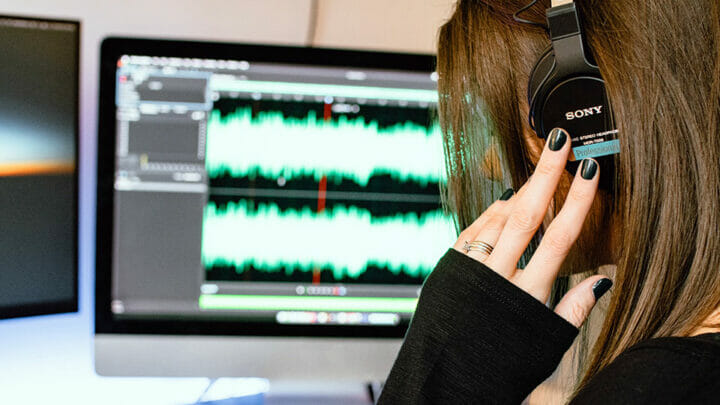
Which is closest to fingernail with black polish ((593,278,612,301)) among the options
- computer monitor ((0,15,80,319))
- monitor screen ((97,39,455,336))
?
monitor screen ((97,39,455,336))

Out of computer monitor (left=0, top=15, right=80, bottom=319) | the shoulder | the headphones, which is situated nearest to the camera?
the shoulder

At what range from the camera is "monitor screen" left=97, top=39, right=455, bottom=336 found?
0.83 metres

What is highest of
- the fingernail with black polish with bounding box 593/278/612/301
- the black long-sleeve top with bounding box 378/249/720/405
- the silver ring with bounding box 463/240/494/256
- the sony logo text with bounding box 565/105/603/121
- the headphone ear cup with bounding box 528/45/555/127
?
the headphone ear cup with bounding box 528/45/555/127

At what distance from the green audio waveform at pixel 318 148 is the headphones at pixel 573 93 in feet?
0.96

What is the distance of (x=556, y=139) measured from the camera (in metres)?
0.56

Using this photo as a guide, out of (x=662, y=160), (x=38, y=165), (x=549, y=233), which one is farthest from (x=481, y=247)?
(x=38, y=165)

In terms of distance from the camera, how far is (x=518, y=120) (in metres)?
0.60

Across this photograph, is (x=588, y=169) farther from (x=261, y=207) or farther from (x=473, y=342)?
(x=261, y=207)

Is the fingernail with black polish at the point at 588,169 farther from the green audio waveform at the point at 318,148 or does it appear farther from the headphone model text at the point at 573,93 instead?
the green audio waveform at the point at 318,148

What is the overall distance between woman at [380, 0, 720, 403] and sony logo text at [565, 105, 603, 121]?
2 centimetres

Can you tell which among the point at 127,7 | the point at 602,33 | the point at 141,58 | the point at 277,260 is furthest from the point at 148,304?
the point at 602,33

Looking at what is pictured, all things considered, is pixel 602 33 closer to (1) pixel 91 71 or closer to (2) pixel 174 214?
(2) pixel 174 214

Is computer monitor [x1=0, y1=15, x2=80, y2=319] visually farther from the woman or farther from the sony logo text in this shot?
the sony logo text

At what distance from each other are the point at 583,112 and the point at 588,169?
0.16ft
